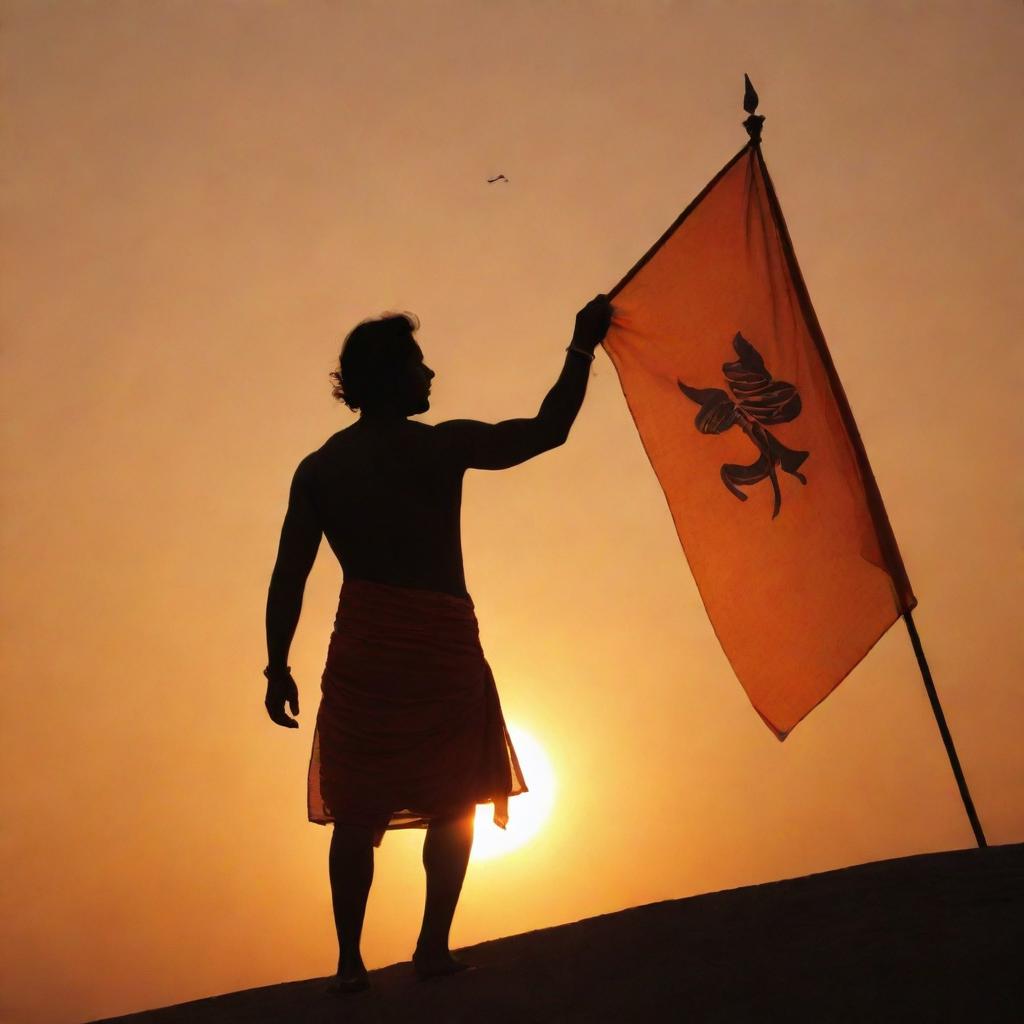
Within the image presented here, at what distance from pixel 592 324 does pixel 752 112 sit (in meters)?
1.05

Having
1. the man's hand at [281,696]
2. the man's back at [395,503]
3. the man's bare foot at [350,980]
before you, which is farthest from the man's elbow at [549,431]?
the man's bare foot at [350,980]

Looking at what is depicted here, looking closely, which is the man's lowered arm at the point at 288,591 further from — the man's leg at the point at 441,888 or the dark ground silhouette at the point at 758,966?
the dark ground silhouette at the point at 758,966

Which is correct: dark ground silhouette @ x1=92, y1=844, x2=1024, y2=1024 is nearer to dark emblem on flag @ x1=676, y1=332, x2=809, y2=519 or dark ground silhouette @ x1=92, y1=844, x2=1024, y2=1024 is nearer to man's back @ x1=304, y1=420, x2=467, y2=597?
man's back @ x1=304, y1=420, x2=467, y2=597

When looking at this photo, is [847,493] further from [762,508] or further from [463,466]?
[463,466]

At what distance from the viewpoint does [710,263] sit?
3.81 m

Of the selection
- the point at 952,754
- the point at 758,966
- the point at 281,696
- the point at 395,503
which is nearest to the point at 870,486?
the point at 952,754

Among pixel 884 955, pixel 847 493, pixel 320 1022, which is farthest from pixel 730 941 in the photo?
pixel 847 493

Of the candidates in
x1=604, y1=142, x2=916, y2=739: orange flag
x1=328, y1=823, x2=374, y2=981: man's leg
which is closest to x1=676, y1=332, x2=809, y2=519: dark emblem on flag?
x1=604, y1=142, x2=916, y2=739: orange flag

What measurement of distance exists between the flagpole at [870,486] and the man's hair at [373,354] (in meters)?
1.35

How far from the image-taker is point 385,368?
3.16 meters

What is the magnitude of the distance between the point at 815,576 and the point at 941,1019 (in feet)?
5.82

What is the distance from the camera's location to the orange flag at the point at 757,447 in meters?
3.53

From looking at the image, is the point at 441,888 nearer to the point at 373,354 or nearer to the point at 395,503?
the point at 395,503

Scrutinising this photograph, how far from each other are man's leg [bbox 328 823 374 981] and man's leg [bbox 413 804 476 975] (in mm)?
158
